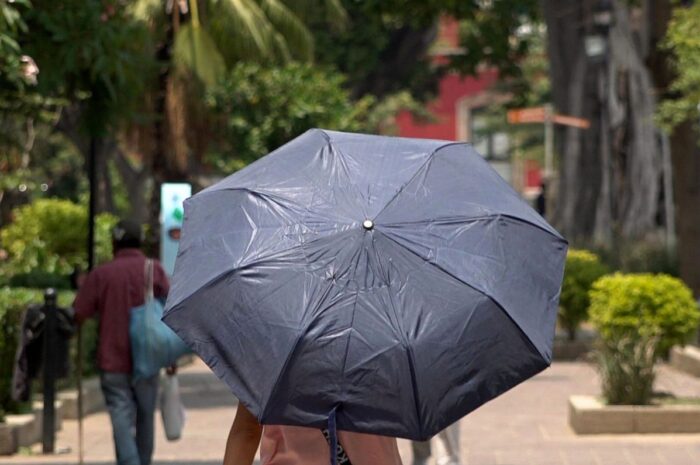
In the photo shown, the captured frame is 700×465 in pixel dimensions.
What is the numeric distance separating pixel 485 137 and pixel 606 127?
4691cm

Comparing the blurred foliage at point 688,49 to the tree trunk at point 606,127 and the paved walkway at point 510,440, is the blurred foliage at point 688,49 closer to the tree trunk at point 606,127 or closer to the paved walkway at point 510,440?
the paved walkway at point 510,440

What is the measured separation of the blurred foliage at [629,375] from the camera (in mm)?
12453

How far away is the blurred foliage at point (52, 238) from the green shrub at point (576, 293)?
20.2 feet

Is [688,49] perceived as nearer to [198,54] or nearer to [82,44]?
[82,44]

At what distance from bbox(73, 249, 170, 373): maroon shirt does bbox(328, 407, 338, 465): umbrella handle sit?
4.69 m

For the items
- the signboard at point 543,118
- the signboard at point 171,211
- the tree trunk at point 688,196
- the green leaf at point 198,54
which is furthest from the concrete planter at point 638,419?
the signboard at point 543,118

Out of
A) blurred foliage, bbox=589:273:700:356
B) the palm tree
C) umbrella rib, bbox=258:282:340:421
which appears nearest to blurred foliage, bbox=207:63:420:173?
the palm tree

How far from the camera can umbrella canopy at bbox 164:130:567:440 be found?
170 inches

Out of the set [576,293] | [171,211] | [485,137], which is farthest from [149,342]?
[485,137]

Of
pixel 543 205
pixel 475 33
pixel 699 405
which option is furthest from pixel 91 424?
pixel 543 205

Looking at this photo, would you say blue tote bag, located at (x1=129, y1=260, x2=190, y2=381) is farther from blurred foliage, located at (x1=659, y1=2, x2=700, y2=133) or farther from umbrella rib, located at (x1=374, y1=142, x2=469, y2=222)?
blurred foliage, located at (x1=659, y1=2, x2=700, y2=133)

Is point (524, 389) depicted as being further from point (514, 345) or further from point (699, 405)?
point (514, 345)

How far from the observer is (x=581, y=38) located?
2614cm

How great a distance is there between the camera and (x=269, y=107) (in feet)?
66.8
